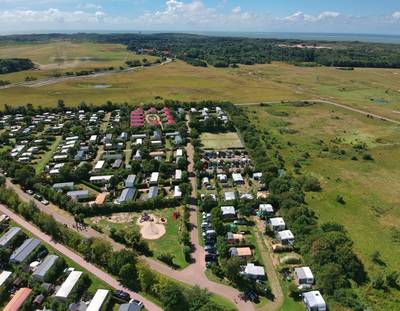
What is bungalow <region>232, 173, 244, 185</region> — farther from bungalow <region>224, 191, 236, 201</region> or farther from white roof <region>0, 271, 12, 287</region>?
white roof <region>0, 271, 12, 287</region>

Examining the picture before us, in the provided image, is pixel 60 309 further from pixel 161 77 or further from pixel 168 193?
pixel 161 77

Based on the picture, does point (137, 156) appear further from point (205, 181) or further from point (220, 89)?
point (220, 89)

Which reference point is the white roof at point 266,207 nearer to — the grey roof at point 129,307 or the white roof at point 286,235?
the white roof at point 286,235

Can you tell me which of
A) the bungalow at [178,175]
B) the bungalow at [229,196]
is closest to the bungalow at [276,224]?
the bungalow at [229,196]

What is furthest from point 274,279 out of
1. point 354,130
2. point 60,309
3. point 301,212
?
point 354,130

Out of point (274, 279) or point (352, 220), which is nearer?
point (274, 279)

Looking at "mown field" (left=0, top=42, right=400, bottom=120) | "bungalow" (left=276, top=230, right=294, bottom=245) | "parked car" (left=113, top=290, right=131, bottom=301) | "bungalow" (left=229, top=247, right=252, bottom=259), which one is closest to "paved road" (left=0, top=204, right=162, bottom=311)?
"parked car" (left=113, top=290, right=131, bottom=301)
